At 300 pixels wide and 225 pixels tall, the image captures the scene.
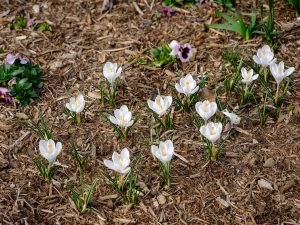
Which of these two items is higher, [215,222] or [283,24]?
[283,24]

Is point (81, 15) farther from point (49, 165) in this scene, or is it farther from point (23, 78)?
point (49, 165)

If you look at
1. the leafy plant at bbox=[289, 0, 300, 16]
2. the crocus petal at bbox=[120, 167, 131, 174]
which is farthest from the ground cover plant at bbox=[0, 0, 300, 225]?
the leafy plant at bbox=[289, 0, 300, 16]

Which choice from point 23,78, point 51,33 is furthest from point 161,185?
point 51,33

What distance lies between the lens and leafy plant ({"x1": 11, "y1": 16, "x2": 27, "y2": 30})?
474 cm

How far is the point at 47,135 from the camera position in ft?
12.1

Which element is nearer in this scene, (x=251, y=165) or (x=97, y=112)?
(x=251, y=165)

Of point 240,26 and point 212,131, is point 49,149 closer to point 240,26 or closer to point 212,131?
point 212,131

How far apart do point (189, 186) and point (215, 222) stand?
0.29 m

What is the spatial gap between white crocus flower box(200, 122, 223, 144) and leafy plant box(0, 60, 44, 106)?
4.39ft

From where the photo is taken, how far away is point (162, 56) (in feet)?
14.2

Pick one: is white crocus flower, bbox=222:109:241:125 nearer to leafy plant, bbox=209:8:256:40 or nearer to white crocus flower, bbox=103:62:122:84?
white crocus flower, bbox=103:62:122:84

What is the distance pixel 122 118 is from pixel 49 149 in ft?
1.63

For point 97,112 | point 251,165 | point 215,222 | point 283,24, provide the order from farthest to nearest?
point 283,24 → point 97,112 → point 251,165 → point 215,222

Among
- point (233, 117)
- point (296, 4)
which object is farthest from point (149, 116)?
point (296, 4)
